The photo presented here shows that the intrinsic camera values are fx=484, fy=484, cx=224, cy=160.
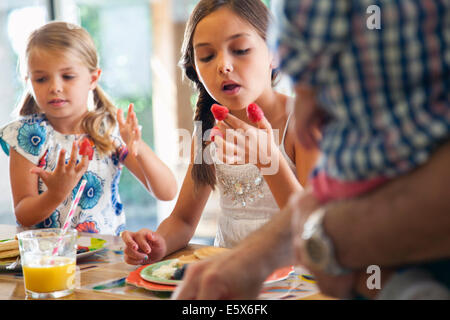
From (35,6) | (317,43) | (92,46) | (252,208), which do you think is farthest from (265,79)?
(35,6)

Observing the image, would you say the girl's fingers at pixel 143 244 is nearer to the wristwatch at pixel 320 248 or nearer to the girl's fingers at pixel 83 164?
the girl's fingers at pixel 83 164

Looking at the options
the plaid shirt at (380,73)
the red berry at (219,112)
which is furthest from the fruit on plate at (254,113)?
the plaid shirt at (380,73)

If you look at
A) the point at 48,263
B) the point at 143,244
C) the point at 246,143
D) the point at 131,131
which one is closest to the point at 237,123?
the point at 246,143

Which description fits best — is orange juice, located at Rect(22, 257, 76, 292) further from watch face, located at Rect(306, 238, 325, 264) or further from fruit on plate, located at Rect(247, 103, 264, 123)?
watch face, located at Rect(306, 238, 325, 264)

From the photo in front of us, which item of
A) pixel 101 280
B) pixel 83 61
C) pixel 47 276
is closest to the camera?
pixel 47 276

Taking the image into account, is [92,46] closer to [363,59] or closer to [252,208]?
[252,208]

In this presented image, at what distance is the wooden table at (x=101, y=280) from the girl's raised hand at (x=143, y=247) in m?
0.02

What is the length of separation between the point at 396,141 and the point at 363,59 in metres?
0.09

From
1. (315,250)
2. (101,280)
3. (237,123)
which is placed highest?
(237,123)

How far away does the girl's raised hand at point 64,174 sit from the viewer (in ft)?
4.88

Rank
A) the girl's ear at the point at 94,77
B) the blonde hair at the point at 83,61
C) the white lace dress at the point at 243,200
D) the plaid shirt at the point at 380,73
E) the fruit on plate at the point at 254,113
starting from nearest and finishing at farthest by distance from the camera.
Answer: the plaid shirt at the point at 380,73, the fruit on plate at the point at 254,113, the white lace dress at the point at 243,200, the blonde hair at the point at 83,61, the girl's ear at the point at 94,77

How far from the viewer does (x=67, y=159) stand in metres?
2.01

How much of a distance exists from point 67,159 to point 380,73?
1728 millimetres

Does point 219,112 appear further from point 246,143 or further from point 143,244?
point 143,244
